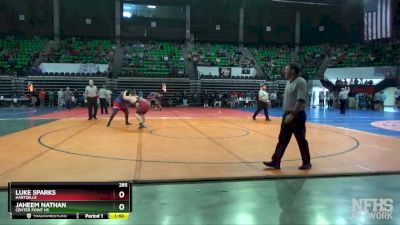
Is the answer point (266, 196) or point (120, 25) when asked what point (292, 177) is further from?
point (120, 25)

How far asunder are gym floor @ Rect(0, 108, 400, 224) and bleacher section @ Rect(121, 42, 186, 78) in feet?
70.0

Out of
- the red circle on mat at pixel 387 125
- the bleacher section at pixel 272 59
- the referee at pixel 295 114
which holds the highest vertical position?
the bleacher section at pixel 272 59

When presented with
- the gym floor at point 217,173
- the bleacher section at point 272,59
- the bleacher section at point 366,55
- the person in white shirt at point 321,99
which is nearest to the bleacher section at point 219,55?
the bleacher section at point 272,59

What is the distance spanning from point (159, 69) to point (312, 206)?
28.0 metres

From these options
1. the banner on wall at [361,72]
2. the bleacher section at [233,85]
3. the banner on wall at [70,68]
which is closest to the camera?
the banner on wall at [70,68]

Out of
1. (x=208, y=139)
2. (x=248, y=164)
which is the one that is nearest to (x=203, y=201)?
(x=248, y=164)

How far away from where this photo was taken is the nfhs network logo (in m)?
3.76

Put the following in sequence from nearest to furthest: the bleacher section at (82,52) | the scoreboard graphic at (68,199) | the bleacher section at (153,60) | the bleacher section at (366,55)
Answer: the scoreboard graphic at (68,199) < the bleacher section at (366,55) < the bleacher section at (82,52) < the bleacher section at (153,60)

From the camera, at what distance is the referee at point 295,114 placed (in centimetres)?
566

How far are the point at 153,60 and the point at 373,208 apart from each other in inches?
1152

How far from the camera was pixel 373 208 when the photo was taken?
4.01 meters

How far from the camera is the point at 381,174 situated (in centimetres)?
559

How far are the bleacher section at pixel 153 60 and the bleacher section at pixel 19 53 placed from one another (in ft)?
23.0

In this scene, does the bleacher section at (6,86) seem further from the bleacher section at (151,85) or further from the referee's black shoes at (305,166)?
the referee's black shoes at (305,166)
